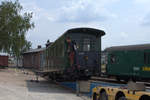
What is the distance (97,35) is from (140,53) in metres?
3.19

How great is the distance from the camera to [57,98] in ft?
45.0

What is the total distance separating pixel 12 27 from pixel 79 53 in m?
24.8

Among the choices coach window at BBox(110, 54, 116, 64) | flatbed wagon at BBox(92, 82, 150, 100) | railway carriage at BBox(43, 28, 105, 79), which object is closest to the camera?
flatbed wagon at BBox(92, 82, 150, 100)

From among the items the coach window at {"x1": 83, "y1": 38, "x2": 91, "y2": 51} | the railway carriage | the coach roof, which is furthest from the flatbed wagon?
the coach roof

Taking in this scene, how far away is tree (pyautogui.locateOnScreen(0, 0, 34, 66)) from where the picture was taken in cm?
4041

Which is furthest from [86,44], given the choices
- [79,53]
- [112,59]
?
[112,59]

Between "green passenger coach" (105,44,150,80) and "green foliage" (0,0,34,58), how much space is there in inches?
910

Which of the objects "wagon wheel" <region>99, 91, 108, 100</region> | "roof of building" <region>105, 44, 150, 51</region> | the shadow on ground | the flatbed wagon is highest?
"roof of building" <region>105, 44, 150, 51</region>

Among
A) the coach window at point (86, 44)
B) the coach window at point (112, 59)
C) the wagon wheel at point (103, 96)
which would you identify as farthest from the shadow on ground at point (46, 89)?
the wagon wheel at point (103, 96)

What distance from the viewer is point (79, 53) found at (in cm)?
1784

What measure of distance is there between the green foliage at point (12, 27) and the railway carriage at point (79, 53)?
904 inches

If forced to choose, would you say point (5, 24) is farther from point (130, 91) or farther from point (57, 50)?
point (130, 91)

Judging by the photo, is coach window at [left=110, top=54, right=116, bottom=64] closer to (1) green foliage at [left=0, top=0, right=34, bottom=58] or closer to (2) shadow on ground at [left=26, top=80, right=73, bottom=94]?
(2) shadow on ground at [left=26, top=80, right=73, bottom=94]

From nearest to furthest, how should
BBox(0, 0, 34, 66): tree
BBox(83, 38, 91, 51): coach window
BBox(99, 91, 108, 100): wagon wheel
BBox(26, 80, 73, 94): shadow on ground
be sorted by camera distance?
BBox(99, 91, 108, 100): wagon wheel < BBox(26, 80, 73, 94): shadow on ground < BBox(83, 38, 91, 51): coach window < BBox(0, 0, 34, 66): tree
